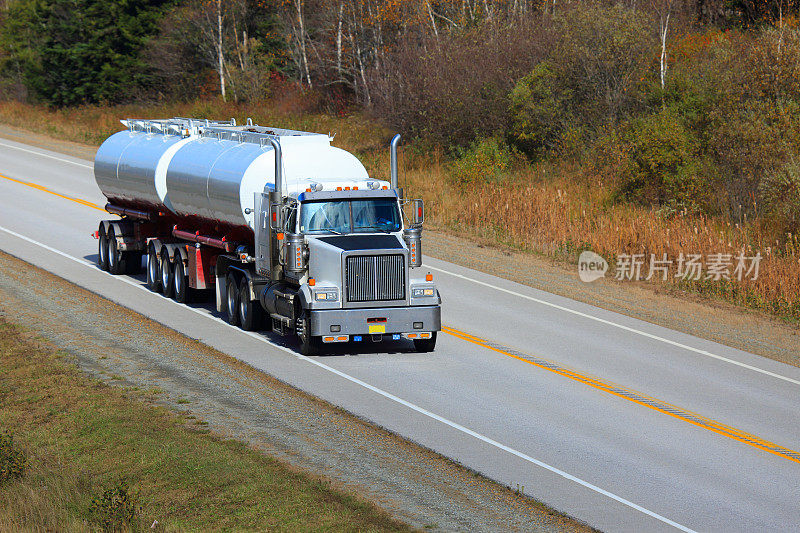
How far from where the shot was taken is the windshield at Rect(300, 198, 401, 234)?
1817 centimetres

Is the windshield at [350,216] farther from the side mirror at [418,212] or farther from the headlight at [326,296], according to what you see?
the headlight at [326,296]

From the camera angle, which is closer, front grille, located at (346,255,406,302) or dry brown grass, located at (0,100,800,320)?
front grille, located at (346,255,406,302)

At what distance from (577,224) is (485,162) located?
8.35 meters

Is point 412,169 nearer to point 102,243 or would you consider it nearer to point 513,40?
point 513,40

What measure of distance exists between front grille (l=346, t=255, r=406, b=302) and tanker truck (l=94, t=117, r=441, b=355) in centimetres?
2

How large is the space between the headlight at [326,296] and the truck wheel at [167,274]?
6.41 m

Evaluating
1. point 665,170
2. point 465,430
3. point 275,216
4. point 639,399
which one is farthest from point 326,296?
point 665,170

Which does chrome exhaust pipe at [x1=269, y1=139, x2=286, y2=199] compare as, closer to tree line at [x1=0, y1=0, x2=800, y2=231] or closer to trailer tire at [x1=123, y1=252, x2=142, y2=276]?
trailer tire at [x1=123, y1=252, x2=142, y2=276]

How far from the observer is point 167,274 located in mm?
22906

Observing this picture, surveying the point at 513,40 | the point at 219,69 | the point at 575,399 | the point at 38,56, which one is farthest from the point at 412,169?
the point at 38,56

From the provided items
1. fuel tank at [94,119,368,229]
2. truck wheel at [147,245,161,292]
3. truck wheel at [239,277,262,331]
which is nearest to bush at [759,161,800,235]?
fuel tank at [94,119,368,229]

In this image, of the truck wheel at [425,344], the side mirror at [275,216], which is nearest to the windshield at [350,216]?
the side mirror at [275,216]

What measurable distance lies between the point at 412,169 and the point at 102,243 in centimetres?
1803

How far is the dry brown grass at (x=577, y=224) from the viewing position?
23953 millimetres
